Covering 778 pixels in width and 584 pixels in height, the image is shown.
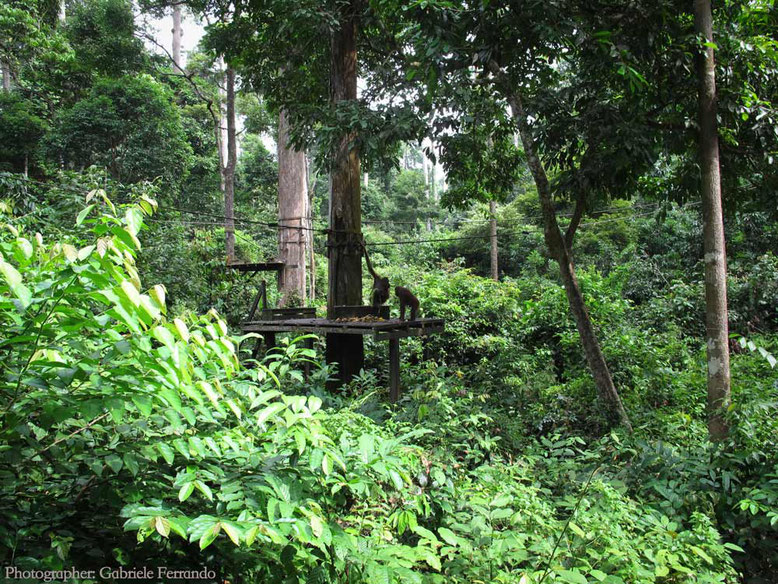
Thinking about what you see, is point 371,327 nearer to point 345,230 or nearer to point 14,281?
point 345,230

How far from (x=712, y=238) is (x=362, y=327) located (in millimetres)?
3701

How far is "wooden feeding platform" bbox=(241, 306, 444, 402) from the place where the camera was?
6.14 meters

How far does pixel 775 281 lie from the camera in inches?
422

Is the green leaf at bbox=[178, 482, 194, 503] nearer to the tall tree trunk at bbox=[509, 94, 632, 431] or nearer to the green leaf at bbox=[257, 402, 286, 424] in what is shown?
the green leaf at bbox=[257, 402, 286, 424]

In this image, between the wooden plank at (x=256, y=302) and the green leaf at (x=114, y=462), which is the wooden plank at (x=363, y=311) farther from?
the green leaf at (x=114, y=462)

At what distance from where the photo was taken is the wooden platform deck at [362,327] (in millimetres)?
6078

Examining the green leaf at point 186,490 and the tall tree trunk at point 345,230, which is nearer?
the green leaf at point 186,490

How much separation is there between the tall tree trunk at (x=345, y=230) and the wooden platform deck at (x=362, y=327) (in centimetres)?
91

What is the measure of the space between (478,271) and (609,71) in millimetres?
17664

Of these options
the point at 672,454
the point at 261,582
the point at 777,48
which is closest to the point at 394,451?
the point at 261,582

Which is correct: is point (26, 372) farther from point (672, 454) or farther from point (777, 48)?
point (777, 48)

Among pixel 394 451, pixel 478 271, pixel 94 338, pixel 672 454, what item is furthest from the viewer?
pixel 478 271

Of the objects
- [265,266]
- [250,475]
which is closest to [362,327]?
[265,266]

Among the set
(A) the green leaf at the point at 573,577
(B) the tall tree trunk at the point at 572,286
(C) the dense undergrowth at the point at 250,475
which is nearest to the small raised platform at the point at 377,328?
(C) the dense undergrowth at the point at 250,475
